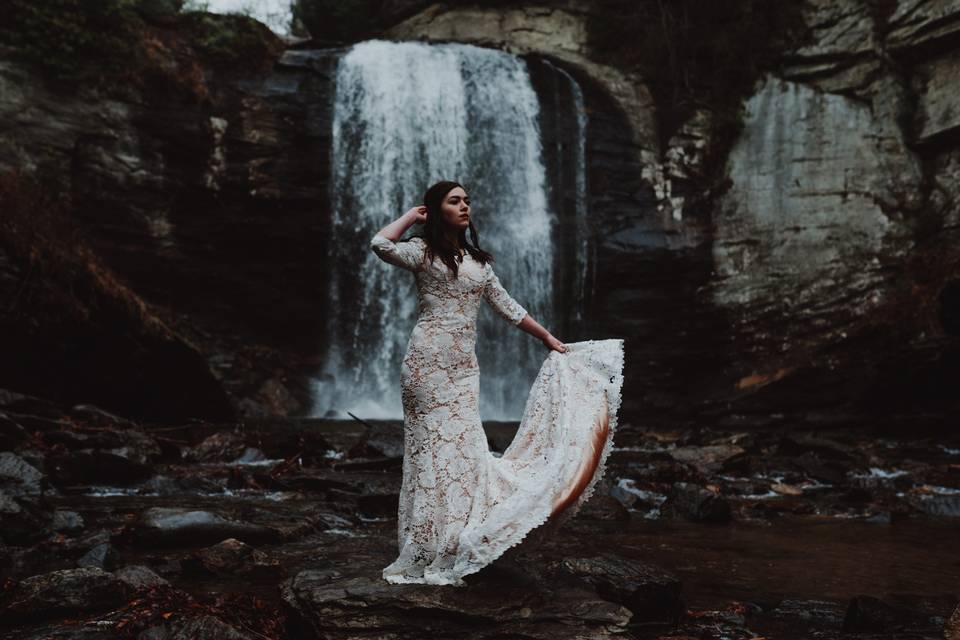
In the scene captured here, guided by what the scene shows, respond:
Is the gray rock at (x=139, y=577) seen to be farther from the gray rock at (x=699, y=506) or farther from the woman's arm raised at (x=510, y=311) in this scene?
the gray rock at (x=699, y=506)

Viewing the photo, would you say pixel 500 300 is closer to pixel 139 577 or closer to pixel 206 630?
pixel 206 630

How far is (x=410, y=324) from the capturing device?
60.8 ft

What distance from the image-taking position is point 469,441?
13.3 feet

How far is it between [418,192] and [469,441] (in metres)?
15.2

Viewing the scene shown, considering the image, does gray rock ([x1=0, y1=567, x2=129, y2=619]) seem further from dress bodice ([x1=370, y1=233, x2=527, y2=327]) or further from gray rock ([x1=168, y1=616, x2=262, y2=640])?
dress bodice ([x1=370, y1=233, x2=527, y2=327])

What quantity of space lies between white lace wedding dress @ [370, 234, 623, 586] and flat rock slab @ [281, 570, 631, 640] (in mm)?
175

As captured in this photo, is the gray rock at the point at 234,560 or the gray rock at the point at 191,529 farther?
the gray rock at the point at 191,529

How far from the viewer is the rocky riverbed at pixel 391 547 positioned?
3678 mm

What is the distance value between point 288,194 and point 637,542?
1363 cm

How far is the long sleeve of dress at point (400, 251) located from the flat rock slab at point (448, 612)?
61.2 inches

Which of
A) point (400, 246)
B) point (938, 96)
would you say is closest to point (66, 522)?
point (400, 246)

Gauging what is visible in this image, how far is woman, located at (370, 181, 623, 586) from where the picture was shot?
3.82 metres

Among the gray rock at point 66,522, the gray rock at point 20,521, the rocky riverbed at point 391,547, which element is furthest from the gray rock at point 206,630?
the gray rock at point 66,522

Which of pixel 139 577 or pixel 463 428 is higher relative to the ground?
pixel 463 428
